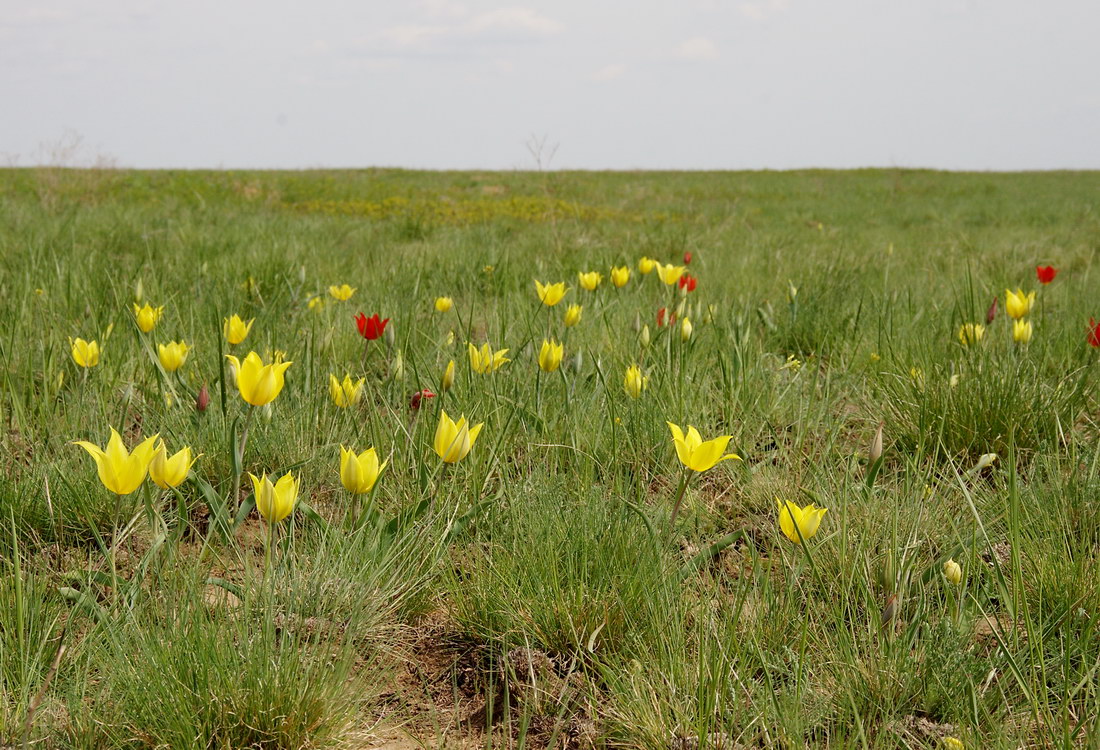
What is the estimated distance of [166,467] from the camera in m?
1.21

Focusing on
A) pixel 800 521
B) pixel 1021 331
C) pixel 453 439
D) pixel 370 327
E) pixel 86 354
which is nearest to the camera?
pixel 800 521

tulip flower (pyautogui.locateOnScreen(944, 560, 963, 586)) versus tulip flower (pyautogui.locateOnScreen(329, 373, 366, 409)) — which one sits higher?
tulip flower (pyautogui.locateOnScreen(329, 373, 366, 409))

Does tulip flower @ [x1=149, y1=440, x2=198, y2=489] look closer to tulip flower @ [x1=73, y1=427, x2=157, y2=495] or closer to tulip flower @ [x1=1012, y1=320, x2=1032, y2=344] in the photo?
tulip flower @ [x1=73, y1=427, x2=157, y2=495]

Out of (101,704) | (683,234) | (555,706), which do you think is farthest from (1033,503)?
(683,234)

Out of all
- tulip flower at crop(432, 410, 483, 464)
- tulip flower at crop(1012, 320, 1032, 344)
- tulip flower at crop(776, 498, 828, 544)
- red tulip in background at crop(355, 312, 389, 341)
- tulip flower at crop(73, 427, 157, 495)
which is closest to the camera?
tulip flower at crop(73, 427, 157, 495)

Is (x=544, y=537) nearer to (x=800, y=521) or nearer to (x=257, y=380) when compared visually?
(x=800, y=521)

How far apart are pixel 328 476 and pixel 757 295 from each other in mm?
2587

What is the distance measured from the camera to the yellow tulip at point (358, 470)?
4.24 feet

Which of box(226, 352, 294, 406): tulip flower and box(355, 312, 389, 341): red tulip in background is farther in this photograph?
box(355, 312, 389, 341): red tulip in background

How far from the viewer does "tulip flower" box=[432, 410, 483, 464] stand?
1412mm

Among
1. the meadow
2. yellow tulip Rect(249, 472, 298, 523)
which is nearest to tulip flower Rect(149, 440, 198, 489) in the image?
the meadow

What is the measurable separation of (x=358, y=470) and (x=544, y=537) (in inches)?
14.5

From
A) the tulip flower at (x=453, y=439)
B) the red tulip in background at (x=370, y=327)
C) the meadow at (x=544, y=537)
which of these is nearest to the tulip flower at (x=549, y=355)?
the meadow at (x=544, y=537)

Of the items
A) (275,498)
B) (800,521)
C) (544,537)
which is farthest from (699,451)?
(275,498)
